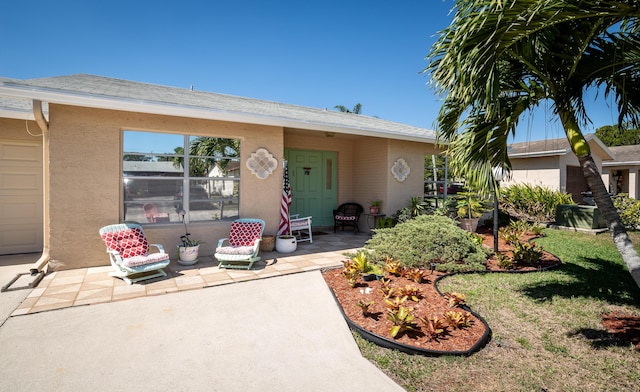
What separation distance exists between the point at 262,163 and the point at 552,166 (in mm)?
13755

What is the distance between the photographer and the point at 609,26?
3180 millimetres

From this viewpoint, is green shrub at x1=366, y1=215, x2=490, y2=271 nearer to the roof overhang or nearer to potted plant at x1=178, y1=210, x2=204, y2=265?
the roof overhang

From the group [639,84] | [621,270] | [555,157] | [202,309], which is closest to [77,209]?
[202,309]

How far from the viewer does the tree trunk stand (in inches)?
128

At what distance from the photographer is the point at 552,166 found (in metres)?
13.6

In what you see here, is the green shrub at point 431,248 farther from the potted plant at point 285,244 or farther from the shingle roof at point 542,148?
Answer: the shingle roof at point 542,148

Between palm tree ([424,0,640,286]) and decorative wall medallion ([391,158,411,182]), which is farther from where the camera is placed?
decorative wall medallion ([391,158,411,182])

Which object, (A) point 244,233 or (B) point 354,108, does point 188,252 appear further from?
(B) point 354,108

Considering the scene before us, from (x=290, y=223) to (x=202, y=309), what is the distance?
3.93m

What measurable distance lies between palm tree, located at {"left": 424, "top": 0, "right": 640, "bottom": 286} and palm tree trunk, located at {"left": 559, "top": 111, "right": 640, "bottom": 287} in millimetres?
10

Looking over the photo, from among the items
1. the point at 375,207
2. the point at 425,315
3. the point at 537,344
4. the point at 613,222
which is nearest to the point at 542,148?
the point at 375,207

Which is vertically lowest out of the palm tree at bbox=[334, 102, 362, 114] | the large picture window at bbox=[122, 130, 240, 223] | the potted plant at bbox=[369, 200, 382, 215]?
the potted plant at bbox=[369, 200, 382, 215]

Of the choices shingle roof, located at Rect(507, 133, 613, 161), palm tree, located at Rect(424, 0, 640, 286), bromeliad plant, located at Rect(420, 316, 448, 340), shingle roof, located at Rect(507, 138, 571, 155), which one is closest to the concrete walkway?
bromeliad plant, located at Rect(420, 316, 448, 340)

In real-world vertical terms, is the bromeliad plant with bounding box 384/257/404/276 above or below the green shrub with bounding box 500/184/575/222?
below
